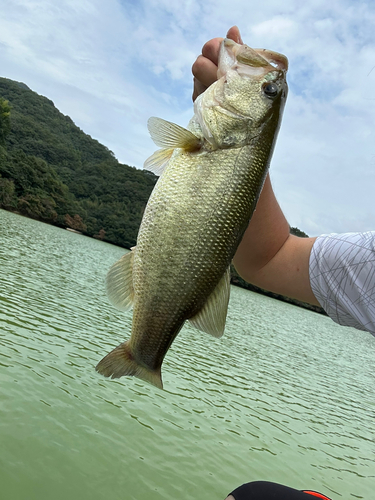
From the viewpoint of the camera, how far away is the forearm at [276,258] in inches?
90.4

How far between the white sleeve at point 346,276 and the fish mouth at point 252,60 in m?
0.99

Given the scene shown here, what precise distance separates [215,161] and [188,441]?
6.49 metres

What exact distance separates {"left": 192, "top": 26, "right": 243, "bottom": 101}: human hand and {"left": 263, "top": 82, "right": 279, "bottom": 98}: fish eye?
0.25 metres

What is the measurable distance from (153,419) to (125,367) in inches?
240

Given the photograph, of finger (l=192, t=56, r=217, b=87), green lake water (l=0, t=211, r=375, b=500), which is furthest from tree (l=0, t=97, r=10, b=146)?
finger (l=192, t=56, r=217, b=87)

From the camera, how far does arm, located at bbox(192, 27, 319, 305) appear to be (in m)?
2.21

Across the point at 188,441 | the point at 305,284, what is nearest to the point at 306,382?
the point at 188,441

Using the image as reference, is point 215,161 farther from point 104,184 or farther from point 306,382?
point 104,184

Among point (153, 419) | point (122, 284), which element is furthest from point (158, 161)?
point (153, 419)

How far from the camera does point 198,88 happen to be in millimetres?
2119

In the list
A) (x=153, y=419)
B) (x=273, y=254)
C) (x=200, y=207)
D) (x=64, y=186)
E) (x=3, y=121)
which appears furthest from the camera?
(x=64, y=186)

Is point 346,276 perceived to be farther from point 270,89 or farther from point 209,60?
point 209,60

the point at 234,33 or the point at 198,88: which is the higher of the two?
the point at 234,33

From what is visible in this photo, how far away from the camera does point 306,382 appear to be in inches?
540
